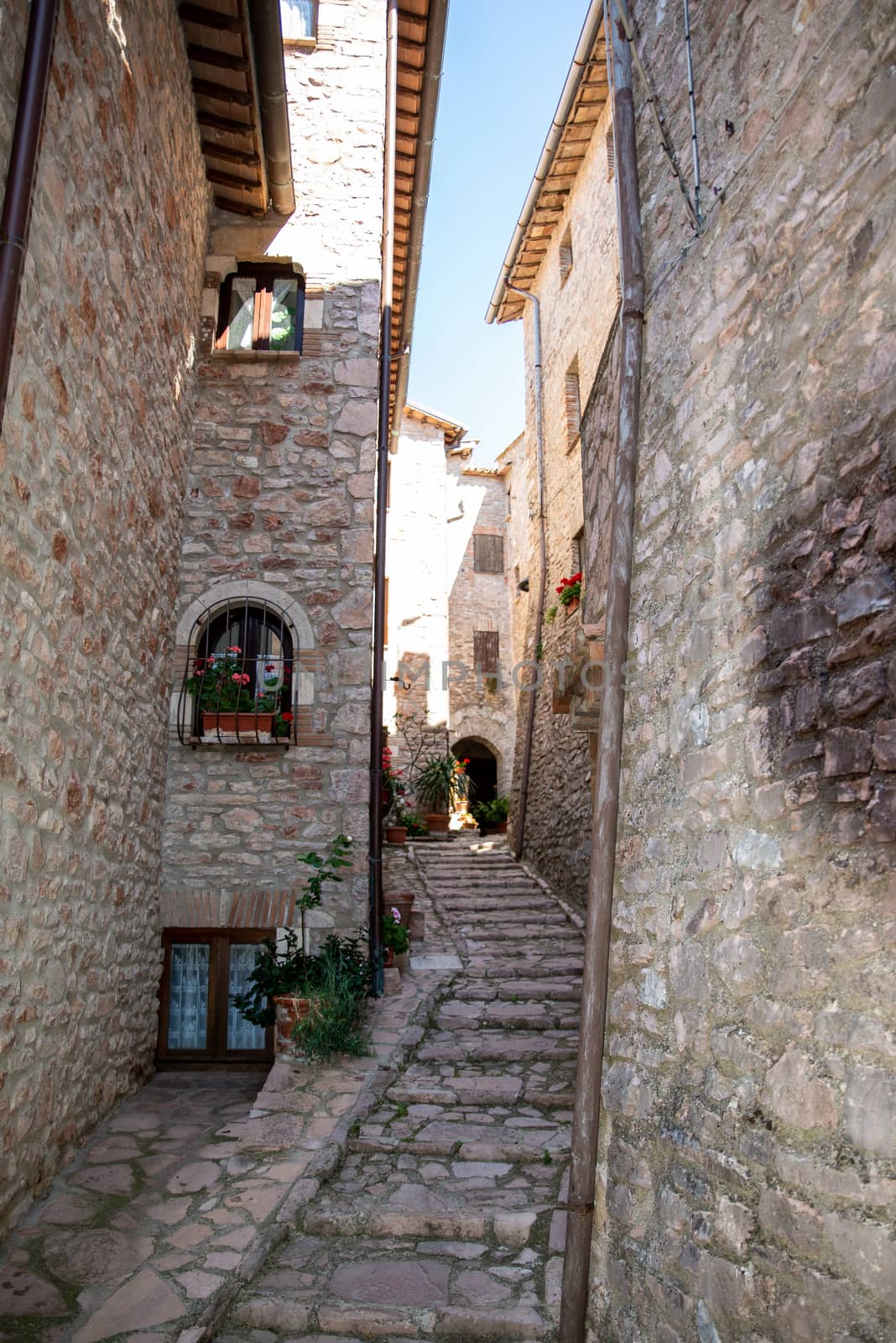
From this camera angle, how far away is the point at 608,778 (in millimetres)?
3557

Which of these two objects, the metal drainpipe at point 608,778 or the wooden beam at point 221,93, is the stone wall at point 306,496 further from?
the metal drainpipe at point 608,778

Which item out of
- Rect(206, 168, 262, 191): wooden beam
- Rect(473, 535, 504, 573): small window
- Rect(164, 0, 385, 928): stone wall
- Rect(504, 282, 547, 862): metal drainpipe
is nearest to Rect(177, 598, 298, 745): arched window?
Rect(164, 0, 385, 928): stone wall

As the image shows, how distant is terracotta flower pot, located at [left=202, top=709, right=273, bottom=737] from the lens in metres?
6.24

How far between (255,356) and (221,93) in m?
1.67

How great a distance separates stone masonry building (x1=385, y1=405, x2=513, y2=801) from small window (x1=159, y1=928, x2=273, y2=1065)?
9.31m

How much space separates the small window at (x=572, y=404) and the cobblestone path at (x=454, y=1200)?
22.5 feet

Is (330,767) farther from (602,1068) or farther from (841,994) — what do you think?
(841,994)

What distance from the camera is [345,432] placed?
7012mm

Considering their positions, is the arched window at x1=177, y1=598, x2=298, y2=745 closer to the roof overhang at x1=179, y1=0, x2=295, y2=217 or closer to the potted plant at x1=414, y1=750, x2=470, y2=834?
the roof overhang at x1=179, y1=0, x2=295, y2=217

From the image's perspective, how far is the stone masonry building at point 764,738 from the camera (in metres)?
2.10

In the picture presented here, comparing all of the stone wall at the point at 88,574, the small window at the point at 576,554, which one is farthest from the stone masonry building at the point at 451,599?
the stone wall at the point at 88,574

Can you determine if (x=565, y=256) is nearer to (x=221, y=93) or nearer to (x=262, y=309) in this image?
(x=262, y=309)

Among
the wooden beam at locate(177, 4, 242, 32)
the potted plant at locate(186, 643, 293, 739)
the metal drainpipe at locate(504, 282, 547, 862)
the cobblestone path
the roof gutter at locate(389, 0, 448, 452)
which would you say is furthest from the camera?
the metal drainpipe at locate(504, 282, 547, 862)

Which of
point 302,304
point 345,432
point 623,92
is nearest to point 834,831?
point 623,92
